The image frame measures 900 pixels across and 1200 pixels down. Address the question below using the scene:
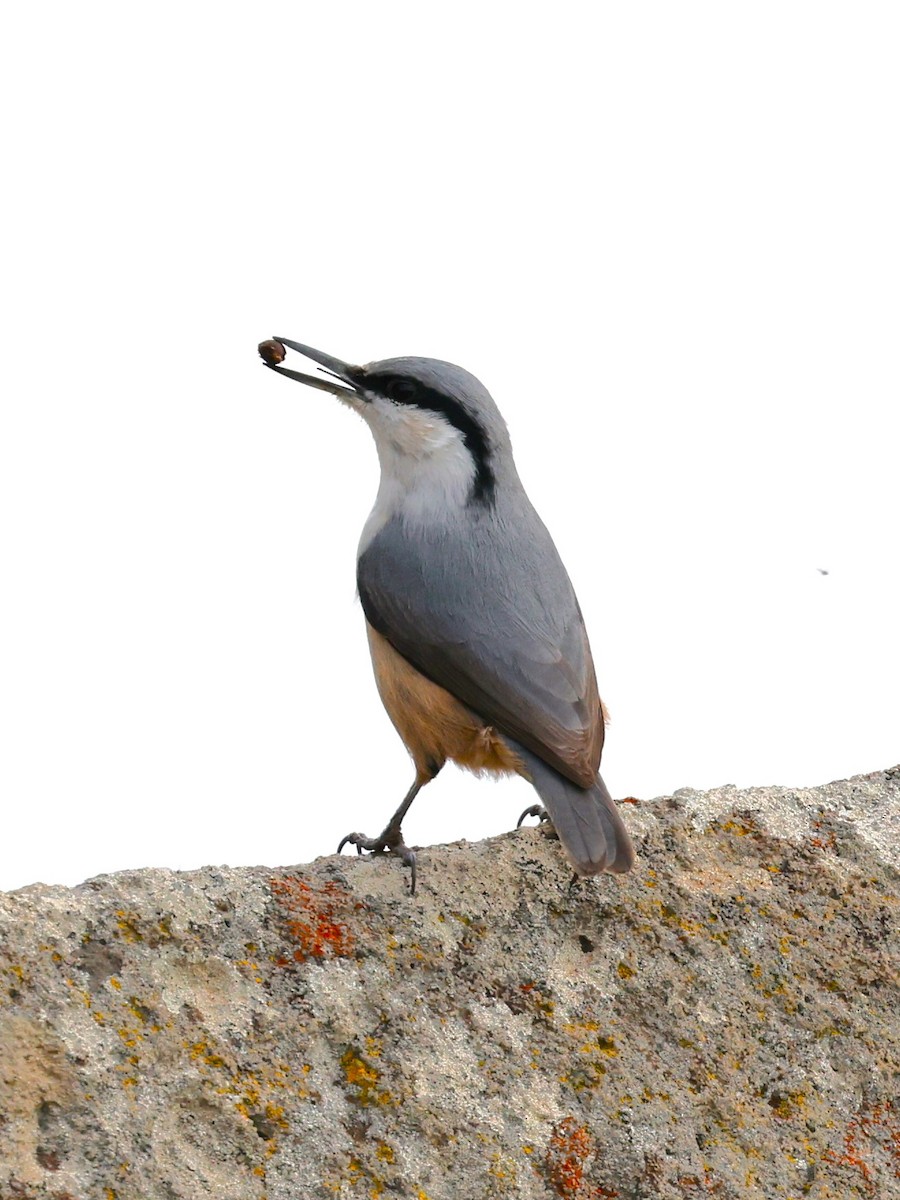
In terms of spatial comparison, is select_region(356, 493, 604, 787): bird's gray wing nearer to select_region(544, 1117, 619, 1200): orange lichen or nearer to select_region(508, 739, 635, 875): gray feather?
select_region(508, 739, 635, 875): gray feather

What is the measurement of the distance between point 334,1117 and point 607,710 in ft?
6.95

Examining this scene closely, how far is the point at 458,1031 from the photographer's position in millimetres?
2717

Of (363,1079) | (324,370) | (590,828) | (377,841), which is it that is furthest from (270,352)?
(363,1079)

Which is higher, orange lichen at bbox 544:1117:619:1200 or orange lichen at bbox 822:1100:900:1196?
orange lichen at bbox 822:1100:900:1196

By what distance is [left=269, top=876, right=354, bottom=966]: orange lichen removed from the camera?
2744 mm

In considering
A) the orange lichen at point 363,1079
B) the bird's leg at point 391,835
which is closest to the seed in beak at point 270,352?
the bird's leg at point 391,835

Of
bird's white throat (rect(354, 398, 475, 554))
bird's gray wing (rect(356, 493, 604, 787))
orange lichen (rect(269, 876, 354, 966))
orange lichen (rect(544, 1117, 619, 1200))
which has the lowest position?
orange lichen (rect(544, 1117, 619, 1200))

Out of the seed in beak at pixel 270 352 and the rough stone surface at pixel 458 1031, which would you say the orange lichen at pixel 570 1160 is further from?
the seed in beak at pixel 270 352

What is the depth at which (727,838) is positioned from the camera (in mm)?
3330

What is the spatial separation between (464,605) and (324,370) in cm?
128

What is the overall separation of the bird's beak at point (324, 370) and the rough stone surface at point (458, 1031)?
2277 mm

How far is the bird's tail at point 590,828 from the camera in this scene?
313 cm

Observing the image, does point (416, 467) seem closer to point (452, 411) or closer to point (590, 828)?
point (452, 411)

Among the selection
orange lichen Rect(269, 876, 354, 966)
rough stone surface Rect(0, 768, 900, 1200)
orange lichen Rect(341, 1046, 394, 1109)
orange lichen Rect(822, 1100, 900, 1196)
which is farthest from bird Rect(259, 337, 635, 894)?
orange lichen Rect(341, 1046, 394, 1109)
